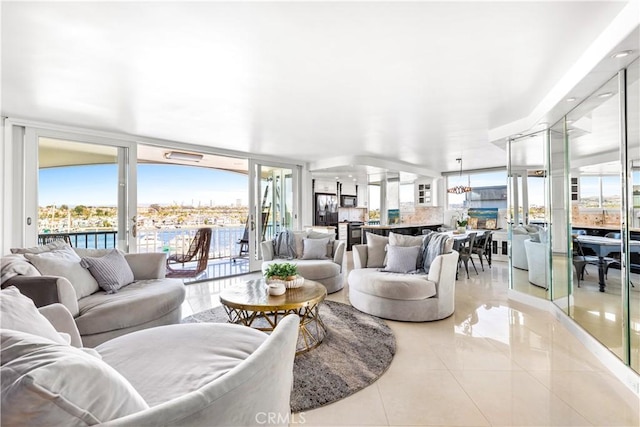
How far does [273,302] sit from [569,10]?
2792mm

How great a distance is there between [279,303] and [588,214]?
10.5ft

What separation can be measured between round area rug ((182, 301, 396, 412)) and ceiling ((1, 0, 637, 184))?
237 centimetres

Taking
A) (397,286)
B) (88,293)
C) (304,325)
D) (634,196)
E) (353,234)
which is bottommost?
(304,325)

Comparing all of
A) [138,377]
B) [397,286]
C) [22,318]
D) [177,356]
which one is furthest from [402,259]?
[22,318]

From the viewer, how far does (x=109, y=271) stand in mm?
2785

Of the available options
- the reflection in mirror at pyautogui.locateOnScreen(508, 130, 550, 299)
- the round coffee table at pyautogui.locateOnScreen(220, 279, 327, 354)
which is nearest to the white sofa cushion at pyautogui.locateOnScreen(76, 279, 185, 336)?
the round coffee table at pyautogui.locateOnScreen(220, 279, 327, 354)

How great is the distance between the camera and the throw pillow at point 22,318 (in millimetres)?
1129

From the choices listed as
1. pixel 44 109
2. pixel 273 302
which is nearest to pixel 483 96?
pixel 273 302

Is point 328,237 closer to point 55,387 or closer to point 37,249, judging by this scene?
point 37,249

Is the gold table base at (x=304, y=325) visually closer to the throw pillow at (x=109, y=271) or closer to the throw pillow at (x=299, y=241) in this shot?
the throw pillow at (x=109, y=271)

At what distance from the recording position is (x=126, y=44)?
2037mm

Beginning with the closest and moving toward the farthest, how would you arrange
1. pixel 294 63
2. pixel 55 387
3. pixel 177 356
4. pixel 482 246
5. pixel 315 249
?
pixel 55 387 → pixel 177 356 → pixel 294 63 → pixel 315 249 → pixel 482 246

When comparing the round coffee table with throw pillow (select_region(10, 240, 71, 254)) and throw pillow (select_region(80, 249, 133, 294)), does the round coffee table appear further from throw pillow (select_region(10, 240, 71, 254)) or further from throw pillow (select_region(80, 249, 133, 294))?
throw pillow (select_region(10, 240, 71, 254))

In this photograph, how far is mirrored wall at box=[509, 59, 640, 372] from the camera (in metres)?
2.26
